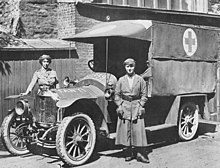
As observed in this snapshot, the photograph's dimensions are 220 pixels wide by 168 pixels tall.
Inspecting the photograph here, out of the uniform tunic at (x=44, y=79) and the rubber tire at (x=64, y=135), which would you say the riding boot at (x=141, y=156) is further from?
the uniform tunic at (x=44, y=79)

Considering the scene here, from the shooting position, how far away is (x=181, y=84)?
8.07 metres

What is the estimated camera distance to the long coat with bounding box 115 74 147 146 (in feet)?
22.0

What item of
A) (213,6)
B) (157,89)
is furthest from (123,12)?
(157,89)

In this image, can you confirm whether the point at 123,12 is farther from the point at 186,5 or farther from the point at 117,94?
the point at 117,94

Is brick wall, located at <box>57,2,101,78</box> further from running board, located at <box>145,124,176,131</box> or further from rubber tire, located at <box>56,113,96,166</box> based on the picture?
rubber tire, located at <box>56,113,96,166</box>

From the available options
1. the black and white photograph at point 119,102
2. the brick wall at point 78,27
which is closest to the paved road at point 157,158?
the black and white photograph at point 119,102

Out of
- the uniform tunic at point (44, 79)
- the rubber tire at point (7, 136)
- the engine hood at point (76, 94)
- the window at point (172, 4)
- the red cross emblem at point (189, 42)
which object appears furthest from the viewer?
the window at point (172, 4)

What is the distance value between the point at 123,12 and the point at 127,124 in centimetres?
671

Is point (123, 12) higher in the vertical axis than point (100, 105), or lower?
higher

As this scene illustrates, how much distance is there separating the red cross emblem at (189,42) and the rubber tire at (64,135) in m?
2.83

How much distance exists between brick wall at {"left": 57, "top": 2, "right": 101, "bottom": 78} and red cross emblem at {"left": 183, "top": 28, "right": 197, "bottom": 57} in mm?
4057

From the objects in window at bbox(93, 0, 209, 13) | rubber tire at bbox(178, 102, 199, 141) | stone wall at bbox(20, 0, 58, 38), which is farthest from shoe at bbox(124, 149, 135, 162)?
window at bbox(93, 0, 209, 13)

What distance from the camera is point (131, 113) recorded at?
6719mm

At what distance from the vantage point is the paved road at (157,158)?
656 cm
